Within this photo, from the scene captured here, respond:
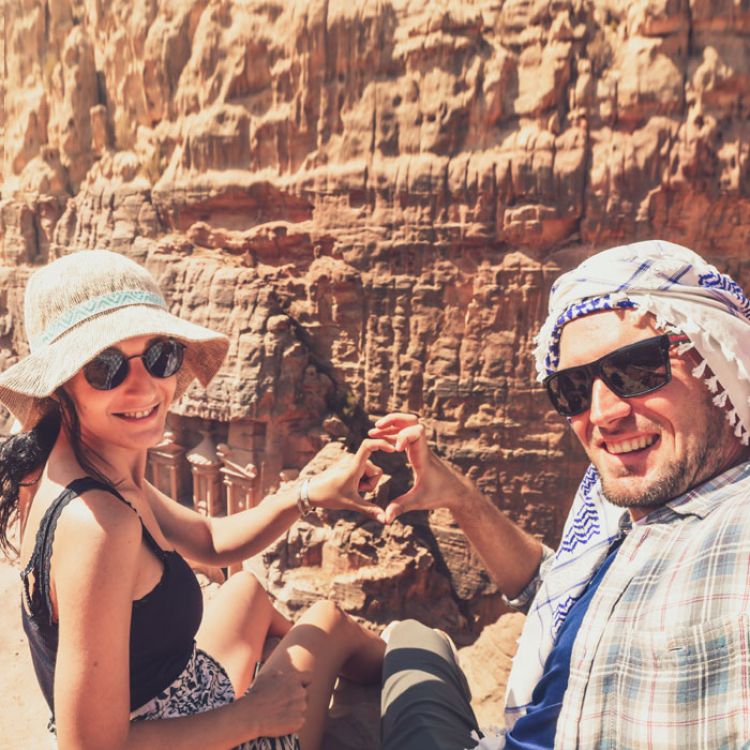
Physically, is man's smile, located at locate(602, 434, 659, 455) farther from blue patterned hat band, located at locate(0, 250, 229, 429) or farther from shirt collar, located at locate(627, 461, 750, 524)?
blue patterned hat band, located at locate(0, 250, 229, 429)

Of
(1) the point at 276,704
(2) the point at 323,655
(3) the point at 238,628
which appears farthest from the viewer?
(3) the point at 238,628

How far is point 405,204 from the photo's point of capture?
7.71 m

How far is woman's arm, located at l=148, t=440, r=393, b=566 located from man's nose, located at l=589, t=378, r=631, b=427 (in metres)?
1.05

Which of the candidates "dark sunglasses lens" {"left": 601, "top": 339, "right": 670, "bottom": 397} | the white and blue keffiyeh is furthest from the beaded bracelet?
"dark sunglasses lens" {"left": 601, "top": 339, "right": 670, "bottom": 397}

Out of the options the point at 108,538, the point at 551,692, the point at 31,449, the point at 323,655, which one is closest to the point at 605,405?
the point at 551,692

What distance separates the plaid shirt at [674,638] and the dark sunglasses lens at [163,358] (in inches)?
58.2

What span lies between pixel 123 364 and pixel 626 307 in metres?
1.55

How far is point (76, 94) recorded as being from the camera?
10.9 metres

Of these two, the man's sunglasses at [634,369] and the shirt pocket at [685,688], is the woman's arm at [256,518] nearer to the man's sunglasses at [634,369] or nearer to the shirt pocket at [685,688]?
the man's sunglasses at [634,369]

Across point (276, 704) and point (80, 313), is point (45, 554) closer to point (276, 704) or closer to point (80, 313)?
point (80, 313)

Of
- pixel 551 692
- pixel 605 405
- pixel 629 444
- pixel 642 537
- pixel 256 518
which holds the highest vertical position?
pixel 605 405

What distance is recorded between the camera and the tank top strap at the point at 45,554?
5.51 ft

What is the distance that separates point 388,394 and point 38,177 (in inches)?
316

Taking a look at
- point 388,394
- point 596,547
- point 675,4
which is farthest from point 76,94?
point 596,547
